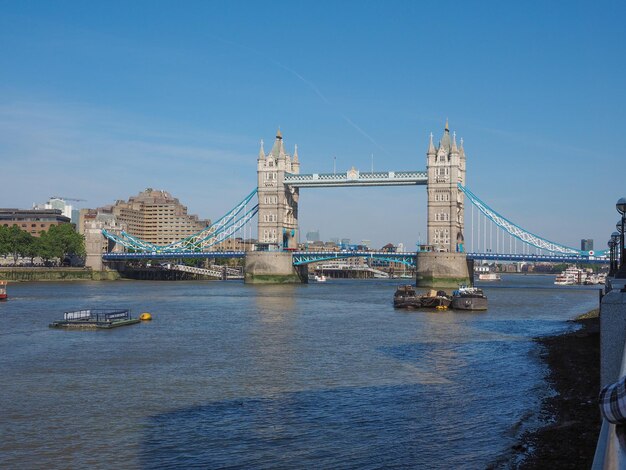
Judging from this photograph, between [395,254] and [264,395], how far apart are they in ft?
271

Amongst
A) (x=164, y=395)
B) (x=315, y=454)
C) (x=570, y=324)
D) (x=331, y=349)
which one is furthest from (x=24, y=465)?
(x=570, y=324)

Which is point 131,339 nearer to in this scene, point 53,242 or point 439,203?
point 439,203

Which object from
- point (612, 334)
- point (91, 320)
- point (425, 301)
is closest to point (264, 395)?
point (612, 334)

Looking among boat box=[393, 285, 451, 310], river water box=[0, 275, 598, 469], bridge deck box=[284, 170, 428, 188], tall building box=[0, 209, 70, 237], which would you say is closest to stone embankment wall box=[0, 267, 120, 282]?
bridge deck box=[284, 170, 428, 188]

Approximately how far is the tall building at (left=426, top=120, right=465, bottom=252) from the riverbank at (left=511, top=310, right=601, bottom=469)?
75666 mm

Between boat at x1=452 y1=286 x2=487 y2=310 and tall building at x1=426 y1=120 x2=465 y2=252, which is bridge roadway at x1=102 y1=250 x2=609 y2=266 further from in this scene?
boat at x1=452 y1=286 x2=487 y2=310

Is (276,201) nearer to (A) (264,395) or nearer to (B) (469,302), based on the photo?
(B) (469,302)

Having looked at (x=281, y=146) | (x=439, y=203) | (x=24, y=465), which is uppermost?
(x=281, y=146)

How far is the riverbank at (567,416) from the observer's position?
1398 cm

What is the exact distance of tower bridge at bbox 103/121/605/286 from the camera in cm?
9864

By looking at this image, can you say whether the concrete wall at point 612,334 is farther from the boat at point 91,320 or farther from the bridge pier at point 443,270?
the bridge pier at point 443,270

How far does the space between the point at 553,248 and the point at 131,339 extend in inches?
3381

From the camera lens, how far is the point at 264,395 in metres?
21.2

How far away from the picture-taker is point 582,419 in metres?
16.9
